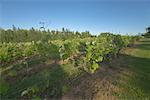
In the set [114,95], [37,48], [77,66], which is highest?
[37,48]

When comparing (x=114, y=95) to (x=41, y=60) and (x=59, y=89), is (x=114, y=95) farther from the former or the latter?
(x=41, y=60)

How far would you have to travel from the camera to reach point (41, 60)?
13.2 m

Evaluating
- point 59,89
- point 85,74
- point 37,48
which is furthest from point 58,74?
point 37,48

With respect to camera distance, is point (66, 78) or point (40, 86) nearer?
point (40, 86)

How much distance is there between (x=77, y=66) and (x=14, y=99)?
4.20 m

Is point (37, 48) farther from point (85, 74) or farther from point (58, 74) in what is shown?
point (85, 74)

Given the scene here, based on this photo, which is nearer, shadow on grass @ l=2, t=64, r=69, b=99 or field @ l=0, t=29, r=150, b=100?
shadow on grass @ l=2, t=64, r=69, b=99

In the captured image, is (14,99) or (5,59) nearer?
(14,99)

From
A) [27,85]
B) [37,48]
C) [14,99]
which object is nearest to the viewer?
[14,99]

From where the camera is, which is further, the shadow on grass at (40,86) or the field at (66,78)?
the field at (66,78)

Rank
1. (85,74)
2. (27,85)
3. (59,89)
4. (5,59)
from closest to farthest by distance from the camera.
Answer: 1. (59,89)
2. (27,85)
3. (85,74)
4. (5,59)

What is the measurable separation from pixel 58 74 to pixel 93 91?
2548 mm

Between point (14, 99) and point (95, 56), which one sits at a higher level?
point (95, 56)

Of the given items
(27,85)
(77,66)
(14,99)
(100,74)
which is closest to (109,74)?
(100,74)
